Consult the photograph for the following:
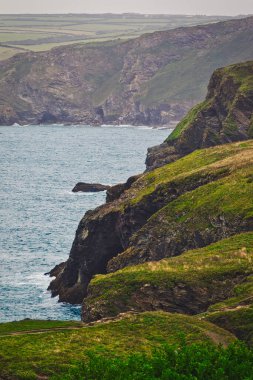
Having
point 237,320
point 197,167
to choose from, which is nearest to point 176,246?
point 197,167

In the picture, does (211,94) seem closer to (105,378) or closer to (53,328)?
(53,328)

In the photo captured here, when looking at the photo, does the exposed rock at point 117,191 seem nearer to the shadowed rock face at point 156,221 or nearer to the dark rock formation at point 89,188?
the shadowed rock face at point 156,221

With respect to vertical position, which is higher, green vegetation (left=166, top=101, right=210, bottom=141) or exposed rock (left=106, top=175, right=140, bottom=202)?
green vegetation (left=166, top=101, right=210, bottom=141)

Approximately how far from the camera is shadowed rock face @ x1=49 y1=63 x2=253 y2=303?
95.3 metres

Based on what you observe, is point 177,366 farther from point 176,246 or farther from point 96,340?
point 176,246

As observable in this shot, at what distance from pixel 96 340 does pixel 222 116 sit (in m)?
87.6

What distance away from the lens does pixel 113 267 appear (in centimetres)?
9800

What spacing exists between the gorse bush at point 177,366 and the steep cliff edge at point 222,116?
81364 mm

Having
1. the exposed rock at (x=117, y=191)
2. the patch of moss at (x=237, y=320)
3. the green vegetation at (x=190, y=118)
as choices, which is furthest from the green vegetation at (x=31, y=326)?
the green vegetation at (x=190, y=118)

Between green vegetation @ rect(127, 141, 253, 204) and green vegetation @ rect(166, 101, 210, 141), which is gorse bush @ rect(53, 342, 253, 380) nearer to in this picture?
green vegetation @ rect(127, 141, 253, 204)

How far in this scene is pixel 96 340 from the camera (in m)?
63.6

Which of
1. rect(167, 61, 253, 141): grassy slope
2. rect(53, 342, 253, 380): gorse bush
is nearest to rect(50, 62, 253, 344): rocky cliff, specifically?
rect(167, 61, 253, 141): grassy slope

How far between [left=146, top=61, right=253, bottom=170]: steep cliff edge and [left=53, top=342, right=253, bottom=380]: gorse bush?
8136 centimetres

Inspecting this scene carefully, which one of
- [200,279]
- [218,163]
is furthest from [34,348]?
[218,163]
